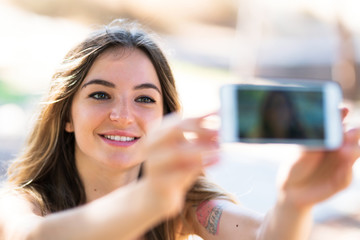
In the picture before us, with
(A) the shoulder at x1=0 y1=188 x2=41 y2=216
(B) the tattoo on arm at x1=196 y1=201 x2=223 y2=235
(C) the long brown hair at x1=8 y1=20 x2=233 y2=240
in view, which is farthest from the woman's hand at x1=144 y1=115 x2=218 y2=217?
(C) the long brown hair at x1=8 y1=20 x2=233 y2=240

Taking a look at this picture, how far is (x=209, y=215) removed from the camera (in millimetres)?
1881

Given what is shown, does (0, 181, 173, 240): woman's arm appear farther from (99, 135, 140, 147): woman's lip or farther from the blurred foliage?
the blurred foliage

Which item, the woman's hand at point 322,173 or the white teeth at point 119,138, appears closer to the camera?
the woman's hand at point 322,173

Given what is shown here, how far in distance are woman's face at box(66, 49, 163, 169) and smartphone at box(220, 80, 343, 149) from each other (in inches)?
28.5

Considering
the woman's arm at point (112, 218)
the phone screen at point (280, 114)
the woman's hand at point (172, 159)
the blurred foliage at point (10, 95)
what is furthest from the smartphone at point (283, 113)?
the blurred foliage at point (10, 95)

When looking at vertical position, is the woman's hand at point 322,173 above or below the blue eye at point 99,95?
below

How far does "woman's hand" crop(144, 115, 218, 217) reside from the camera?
98cm

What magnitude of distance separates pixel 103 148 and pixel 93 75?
0.98 feet

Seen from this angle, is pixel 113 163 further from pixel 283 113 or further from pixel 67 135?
pixel 283 113

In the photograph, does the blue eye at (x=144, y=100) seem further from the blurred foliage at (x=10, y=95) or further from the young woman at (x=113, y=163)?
the blurred foliage at (x=10, y=95)

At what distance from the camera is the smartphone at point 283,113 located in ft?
3.60

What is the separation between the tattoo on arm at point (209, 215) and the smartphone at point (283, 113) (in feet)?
2.57

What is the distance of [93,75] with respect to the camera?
1875 mm

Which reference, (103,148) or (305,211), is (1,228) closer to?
(103,148)
